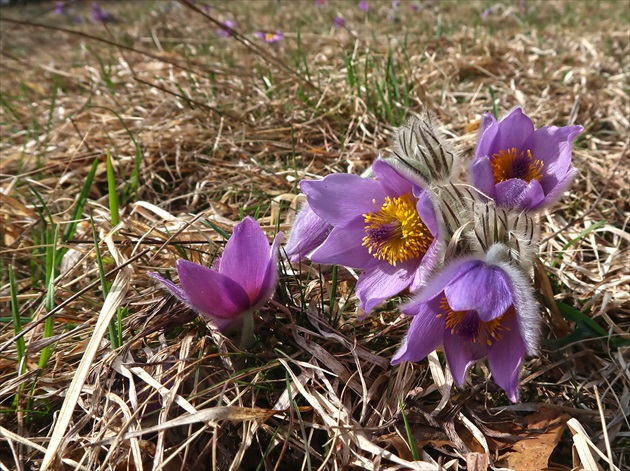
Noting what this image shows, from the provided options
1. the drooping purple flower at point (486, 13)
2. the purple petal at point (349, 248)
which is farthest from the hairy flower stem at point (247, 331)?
the drooping purple flower at point (486, 13)

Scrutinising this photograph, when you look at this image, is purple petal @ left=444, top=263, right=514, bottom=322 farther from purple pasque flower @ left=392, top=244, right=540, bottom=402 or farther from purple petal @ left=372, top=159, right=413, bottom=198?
purple petal @ left=372, top=159, right=413, bottom=198

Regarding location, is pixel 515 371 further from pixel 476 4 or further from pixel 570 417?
pixel 476 4

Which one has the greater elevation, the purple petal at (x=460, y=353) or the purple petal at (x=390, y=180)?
the purple petal at (x=390, y=180)

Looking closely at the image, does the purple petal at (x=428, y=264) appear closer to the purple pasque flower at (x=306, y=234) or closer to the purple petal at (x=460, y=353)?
the purple petal at (x=460, y=353)

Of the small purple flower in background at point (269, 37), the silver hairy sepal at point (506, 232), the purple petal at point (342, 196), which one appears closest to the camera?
the silver hairy sepal at point (506, 232)

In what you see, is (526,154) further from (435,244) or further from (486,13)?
(486,13)

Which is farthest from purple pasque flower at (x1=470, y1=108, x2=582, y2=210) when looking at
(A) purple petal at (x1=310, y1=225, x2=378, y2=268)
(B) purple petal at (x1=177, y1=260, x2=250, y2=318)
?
(B) purple petal at (x1=177, y1=260, x2=250, y2=318)

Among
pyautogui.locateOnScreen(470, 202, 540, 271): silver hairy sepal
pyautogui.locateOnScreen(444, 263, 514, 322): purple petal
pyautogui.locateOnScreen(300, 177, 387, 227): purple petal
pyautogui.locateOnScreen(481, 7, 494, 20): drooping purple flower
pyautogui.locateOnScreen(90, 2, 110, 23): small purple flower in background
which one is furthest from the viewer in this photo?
pyautogui.locateOnScreen(481, 7, 494, 20): drooping purple flower

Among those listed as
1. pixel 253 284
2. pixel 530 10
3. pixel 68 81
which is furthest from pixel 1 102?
pixel 530 10
